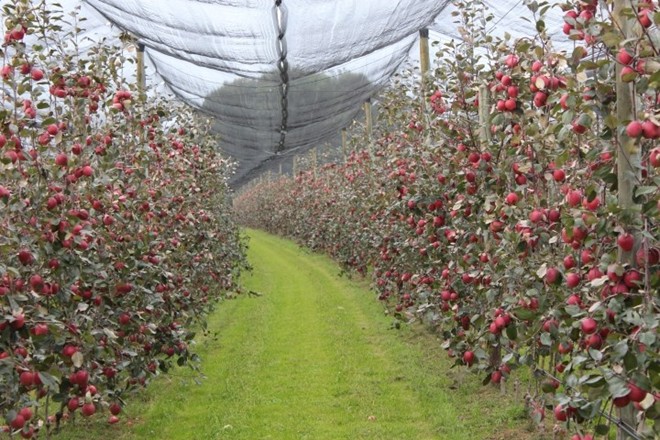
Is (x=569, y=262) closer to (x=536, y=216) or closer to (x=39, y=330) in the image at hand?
(x=536, y=216)

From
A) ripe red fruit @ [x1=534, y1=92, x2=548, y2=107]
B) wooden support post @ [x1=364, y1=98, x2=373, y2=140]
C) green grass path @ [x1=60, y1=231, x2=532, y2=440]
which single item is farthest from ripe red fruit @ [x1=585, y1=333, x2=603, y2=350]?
wooden support post @ [x1=364, y1=98, x2=373, y2=140]

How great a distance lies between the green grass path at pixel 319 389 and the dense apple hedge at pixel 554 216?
631 mm

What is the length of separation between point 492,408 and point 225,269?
18.0ft

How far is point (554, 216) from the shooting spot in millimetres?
2541

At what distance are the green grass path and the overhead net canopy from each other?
132 inches

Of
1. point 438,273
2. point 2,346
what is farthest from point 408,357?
point 2,346

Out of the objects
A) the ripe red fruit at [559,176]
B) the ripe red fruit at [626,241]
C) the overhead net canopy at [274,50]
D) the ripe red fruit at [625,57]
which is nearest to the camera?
the ripe red fruit at [625,57]

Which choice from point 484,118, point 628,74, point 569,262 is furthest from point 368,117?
point 628,74

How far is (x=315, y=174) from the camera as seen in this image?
1633 cm

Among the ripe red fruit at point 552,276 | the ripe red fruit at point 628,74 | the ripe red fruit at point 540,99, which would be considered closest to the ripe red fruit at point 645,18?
the ripe red fruit at point 628,74

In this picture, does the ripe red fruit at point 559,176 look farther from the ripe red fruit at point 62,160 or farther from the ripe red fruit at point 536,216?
the ripe red fruit at point 62,160

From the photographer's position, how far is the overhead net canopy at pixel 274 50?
23.9 ft

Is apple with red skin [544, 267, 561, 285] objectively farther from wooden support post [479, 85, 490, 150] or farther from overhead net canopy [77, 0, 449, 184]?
overhead net canopy [77, 0, 449, 184]

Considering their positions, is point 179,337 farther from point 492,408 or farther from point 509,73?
point 509,73
